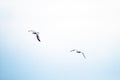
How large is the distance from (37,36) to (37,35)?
0.08 metres

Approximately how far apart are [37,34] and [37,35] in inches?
3.7

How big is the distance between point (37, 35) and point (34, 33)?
10.5 inches

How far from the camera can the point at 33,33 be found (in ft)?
82.9

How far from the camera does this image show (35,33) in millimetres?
25281

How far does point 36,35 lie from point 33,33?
0.27 metres

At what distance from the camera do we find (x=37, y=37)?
2520cm

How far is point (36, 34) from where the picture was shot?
25.3m

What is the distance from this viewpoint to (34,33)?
994 inches

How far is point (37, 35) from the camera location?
83.1 ft

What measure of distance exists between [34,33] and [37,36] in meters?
0.32

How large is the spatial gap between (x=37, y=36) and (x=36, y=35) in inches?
6.2

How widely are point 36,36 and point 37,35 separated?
0.13 m

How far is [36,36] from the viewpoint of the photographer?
25.2m
